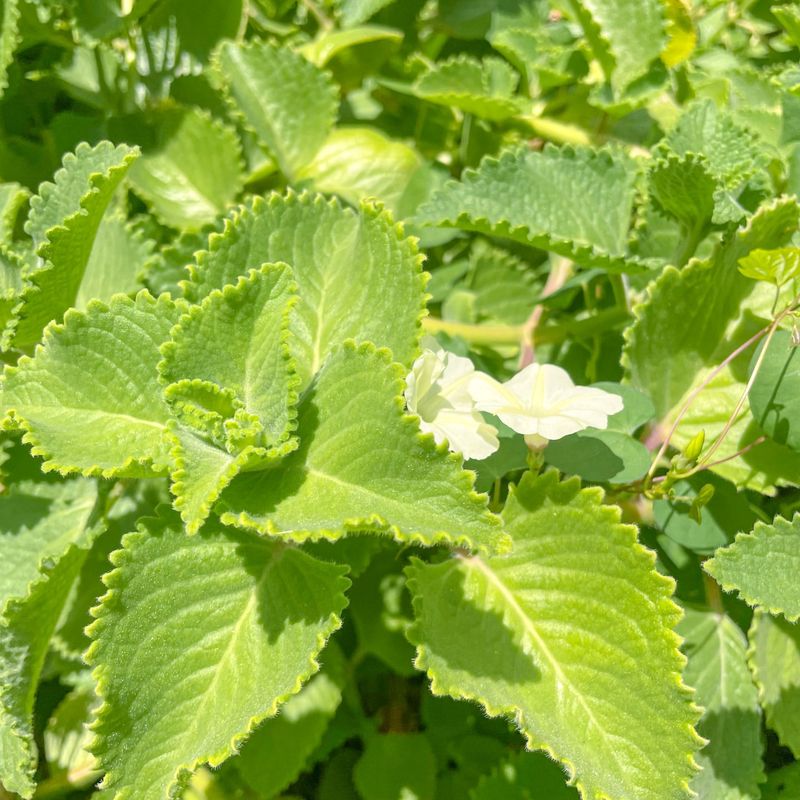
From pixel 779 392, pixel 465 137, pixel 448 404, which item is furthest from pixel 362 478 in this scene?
pixel 465 137

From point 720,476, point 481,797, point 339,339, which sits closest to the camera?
point 339,339

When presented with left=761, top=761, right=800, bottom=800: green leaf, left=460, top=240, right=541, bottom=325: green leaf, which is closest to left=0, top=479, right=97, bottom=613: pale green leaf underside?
left=460, top=240, right=541, bottom=325: green leaf

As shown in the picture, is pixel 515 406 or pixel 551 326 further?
pixel 551 326

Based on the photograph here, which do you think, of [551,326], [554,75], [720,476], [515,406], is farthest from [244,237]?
[554,75]

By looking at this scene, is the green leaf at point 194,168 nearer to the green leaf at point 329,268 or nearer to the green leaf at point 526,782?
the green leaf at point 329,268

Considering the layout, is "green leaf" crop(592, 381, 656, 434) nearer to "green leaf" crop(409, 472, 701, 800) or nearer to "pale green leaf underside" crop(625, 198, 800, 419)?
"pale green leaf underside" crop(625, 198, 800, 419)

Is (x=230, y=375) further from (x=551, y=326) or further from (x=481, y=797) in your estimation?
(x=481, y=797)

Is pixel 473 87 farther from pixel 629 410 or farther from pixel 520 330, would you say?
pixel 629 410
